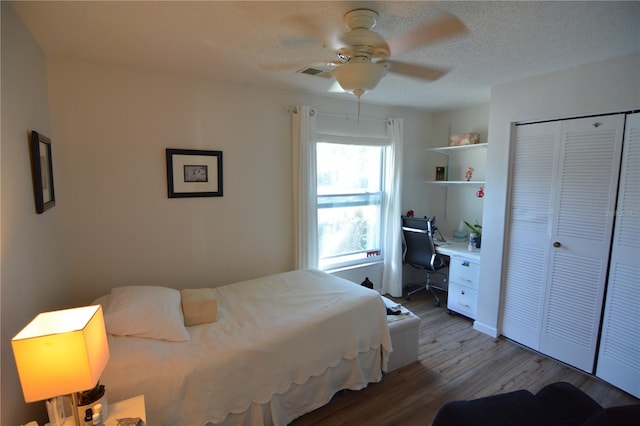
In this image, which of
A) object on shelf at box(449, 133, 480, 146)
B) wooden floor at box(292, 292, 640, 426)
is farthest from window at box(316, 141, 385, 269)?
wooden floor at box(292, 292, 640, 426)

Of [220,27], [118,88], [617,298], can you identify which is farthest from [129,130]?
[617,298]

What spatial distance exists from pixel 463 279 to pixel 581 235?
4.08ft

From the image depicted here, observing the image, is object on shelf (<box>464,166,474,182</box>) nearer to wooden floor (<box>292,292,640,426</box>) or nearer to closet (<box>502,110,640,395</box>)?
closet (<box>502,110,640,395</box>)

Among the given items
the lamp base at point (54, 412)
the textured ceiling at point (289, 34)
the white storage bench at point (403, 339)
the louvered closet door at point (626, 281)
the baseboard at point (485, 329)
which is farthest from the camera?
the baseboard at point (485, 329)

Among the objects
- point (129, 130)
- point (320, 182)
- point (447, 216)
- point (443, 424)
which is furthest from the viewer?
point (447, 216)

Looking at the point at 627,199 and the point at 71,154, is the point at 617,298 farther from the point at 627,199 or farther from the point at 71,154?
the point at 71,154

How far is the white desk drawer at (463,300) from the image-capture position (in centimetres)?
336

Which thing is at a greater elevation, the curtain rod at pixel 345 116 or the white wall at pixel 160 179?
the curtain rod at pixel 345 116

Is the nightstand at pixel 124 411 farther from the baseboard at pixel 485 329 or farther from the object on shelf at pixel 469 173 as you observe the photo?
the object on shelf at pixel 469 173

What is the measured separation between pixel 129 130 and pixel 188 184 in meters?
0.60

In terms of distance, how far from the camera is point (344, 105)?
Answer: 349 cm

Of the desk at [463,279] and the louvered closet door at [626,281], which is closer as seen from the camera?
the louvered closet door at [626,281]

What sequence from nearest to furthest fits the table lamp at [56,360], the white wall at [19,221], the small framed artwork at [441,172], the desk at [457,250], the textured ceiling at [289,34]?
1. the table lamp at [56,360]
2. the white wall at [19,221]
3. the textured ceiling at [289,34]
4. the desk at [457,250]
5. the small framed artwork at [441,172]

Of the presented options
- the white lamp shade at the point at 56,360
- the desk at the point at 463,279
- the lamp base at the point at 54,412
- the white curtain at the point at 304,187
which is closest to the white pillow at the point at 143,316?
the lamp base at the point at 54,412
